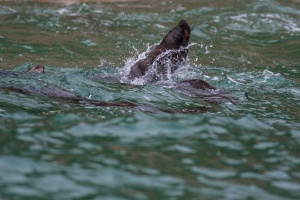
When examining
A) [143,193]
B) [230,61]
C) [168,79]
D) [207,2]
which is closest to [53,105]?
[168,79]

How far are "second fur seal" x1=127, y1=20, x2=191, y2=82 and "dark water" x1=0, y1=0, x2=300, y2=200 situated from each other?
0.28 metres

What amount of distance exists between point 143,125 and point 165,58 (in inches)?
142

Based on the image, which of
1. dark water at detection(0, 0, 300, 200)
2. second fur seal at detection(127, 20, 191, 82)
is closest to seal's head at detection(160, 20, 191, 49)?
second fur seal at detection(127, 20, 191, 82)

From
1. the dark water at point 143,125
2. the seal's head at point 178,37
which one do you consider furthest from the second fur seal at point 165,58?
the dark water at point 143,125

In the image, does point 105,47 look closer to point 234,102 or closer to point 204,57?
point 204,57

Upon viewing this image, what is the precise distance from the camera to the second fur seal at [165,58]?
9.45 meters

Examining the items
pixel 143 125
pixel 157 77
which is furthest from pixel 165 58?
Result: pixel 143 125

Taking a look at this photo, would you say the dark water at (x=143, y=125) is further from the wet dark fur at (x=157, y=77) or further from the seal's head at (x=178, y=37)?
the seal's head at (x=178, y=37)

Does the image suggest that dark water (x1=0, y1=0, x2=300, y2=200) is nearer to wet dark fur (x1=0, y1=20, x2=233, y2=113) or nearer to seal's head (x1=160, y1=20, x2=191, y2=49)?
A: wet dark fur (x1=0, y1=20, x2=233, y2=113)

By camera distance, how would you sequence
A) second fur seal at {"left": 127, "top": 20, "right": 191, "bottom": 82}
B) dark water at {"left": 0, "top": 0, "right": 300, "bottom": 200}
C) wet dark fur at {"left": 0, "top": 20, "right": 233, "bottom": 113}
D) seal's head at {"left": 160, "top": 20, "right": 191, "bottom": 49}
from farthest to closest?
seal's head at {"left": 160, "top": 20, "right": 191, "bottom": 49} < second fur seal at {"left": 127, "top": 20, "right": 191, "bottom": 82} < wet dark fur at {"left": 0, "top": 20, "right": 233, "bottom": 113} < dark water at {"left": 0, "top": 0, "right": 300, "bottom": 200}

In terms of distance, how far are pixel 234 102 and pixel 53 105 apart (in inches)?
97.4

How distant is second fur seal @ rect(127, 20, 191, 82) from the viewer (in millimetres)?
9445

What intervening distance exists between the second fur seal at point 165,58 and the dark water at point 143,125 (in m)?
0.28

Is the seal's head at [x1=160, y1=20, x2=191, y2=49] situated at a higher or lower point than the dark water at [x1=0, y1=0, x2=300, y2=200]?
higher
